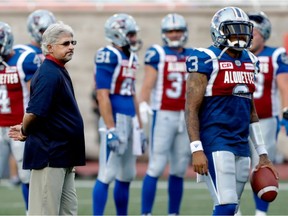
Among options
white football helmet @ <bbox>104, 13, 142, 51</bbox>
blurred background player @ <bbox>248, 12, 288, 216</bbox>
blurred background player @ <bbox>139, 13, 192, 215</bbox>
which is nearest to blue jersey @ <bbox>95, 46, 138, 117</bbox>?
white football helmet @ <bbox>104, 13, 142, 51</bbox>

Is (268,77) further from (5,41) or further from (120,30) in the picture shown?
(5,41)

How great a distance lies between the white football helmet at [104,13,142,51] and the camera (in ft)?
31.3

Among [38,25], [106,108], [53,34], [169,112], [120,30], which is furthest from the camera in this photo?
[169,112]

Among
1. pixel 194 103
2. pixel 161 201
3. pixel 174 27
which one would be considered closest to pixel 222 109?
pixel 194 103

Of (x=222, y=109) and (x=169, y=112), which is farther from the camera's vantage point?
(x=169, y=112)

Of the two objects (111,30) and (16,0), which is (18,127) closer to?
(111,30)

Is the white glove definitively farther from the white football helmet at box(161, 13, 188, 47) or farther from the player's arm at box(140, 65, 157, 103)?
the white football helmet at box(161, 13, 188, 47)

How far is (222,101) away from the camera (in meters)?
6.99

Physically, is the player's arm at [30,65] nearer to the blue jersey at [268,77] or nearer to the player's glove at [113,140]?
the player's glove at [113,140]

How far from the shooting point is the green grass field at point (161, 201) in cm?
1062

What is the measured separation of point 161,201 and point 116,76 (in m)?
2.90

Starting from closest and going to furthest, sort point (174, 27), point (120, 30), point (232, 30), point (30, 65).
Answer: point (232, 30)
point (30, 65)
point (120, 30)
point (174, 27)

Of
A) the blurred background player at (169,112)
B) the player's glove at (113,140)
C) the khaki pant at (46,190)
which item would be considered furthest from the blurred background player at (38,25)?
the khaki pant at (46,190)

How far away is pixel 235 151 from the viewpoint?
6.98m
